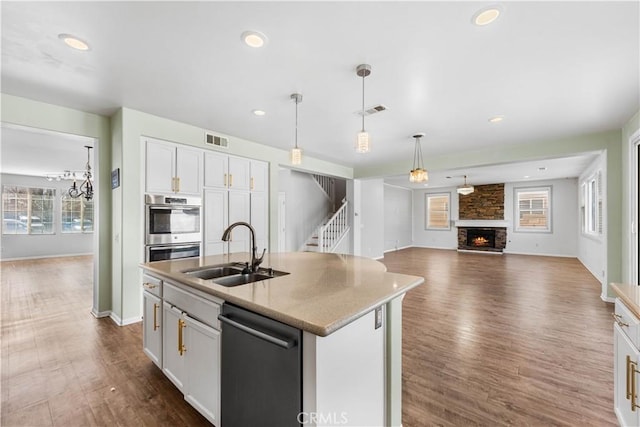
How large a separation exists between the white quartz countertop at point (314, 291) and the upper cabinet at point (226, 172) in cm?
230

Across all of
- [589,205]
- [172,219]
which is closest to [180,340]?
[172,219]

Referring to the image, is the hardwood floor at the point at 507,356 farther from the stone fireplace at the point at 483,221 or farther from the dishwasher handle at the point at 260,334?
the stone fireplace at the point at 483,221

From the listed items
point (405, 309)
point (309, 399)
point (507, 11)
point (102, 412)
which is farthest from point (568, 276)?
point (102, 412)

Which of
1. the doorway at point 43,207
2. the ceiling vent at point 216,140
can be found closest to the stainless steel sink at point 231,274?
the ceiling vent at point 216,140

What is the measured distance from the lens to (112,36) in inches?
80.8

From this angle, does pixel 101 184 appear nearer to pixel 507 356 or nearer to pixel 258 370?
pixel 258 370

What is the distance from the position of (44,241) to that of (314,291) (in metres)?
11.4

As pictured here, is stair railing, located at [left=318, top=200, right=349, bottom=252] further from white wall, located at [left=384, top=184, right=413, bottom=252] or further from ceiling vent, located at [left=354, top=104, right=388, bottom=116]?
ceiling vent, located at [left=354, top=104, right=388, bottom=116]

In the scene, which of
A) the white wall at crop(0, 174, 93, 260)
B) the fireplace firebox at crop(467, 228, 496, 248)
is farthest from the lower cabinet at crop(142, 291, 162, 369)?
the fireplace firebox at crop(467, 228, 496, 248)

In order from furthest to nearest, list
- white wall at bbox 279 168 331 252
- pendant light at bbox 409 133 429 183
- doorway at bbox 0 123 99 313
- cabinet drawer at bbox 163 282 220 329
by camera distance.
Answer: white wall at bbox 279 168 331 252
doorway at bbox 0 123 99 313
pendant light at bbox 409 133 429 183
cabinet drawer at bbox 163 282 220 329

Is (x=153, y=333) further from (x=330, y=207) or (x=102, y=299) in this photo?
(x=330, y=207)

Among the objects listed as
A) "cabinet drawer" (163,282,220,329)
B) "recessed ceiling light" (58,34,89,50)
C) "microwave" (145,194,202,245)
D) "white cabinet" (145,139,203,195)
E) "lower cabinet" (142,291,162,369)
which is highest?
"recessed ceiling light" (58,34,89,50)

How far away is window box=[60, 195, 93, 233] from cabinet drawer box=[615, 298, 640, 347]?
1207 cm

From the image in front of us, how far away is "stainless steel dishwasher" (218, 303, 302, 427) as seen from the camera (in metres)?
1.15
